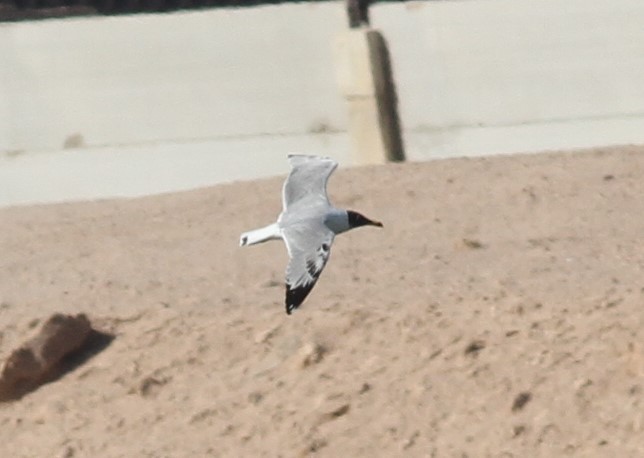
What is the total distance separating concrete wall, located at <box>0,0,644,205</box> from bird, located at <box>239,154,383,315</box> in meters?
4.10

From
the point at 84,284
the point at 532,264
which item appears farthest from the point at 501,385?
the point at 84,284

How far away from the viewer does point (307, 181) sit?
25.9ft

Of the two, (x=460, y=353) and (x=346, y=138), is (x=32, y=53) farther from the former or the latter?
(x=460, y=353)

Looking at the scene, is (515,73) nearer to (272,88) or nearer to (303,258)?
(272,88)

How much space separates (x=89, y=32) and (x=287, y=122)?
4.56 feet

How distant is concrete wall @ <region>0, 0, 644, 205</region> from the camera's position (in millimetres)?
11977

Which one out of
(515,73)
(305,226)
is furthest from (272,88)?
(305,226)

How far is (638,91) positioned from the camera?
11.9 metres

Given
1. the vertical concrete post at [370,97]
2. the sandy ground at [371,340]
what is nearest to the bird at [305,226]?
the sandy ground at [371,340]

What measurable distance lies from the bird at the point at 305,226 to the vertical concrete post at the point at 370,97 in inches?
158

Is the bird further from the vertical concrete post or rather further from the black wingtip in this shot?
the vertical concrete post

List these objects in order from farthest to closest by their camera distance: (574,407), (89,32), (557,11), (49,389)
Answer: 1. (89,32)
2. (557,11)
3. (49,389)
4. (574,407)

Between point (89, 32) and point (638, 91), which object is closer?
point (638, 91)

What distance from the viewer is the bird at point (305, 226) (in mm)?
6691
